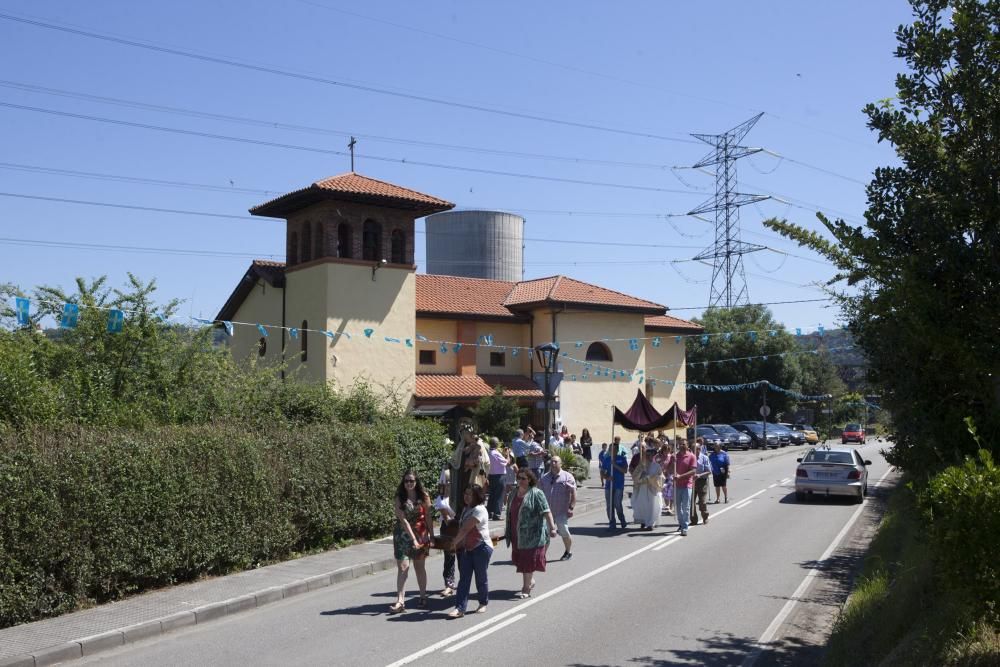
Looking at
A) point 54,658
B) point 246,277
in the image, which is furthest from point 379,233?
point 54,658

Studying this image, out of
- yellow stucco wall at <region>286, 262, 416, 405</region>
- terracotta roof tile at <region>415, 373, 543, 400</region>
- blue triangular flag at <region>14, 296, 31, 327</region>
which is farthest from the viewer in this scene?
terracotta roof tile at <region>415, 373, 543, 400</region>

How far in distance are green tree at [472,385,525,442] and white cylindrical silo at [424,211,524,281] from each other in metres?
30.2

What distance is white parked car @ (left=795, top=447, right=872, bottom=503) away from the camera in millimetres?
21594

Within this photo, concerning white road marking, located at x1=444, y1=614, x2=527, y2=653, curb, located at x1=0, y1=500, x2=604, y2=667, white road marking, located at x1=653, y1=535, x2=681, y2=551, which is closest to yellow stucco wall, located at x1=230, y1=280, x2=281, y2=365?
white road marking, located at x1=653, y1=535, x2=681, y2=551

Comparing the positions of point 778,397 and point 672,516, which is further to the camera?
point 778,397

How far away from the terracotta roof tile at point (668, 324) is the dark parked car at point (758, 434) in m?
8.56

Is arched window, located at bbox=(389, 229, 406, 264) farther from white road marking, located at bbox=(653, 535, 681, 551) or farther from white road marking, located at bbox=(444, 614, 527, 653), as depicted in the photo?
white road marking, located at bbox=(444, 614, 527, 653)

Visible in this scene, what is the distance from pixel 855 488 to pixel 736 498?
3.16m

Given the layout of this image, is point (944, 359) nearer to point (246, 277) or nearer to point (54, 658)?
point (54, 658)

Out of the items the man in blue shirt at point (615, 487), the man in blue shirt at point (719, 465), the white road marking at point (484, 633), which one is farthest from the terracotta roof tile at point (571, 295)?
the white road marking at point (484, 633)

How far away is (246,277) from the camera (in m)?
34.6

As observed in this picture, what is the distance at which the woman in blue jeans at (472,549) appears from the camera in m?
10.1

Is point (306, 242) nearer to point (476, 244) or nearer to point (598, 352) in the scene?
point (598, 352)

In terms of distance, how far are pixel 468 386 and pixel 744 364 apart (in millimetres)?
30774
